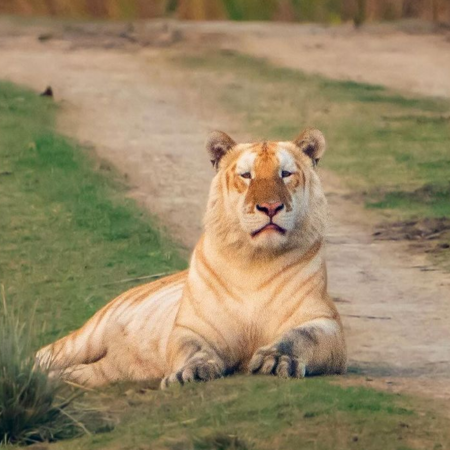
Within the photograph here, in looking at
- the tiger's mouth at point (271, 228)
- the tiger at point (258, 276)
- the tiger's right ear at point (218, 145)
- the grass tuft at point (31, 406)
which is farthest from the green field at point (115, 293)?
the tiger's right ear at point (218, 145)

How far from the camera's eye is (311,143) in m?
7.21

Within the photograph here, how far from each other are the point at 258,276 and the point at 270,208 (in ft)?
1.19

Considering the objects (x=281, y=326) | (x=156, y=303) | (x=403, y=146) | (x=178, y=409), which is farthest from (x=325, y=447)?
(x=403, y=146)

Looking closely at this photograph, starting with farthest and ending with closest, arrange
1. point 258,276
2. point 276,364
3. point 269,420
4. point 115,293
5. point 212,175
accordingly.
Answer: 1. point 212,175
2. point 115,293
3. point 258,276
4. point 276,364
5. point 269,420

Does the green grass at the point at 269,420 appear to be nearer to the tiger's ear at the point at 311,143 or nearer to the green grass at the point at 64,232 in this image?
the tiger's ear at the point at 311,143

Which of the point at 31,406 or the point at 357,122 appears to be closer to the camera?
the point at 31,406

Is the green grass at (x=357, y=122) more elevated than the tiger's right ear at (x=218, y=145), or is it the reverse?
the tiger's right ear at (x=218, y=145)

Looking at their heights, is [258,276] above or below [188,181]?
above

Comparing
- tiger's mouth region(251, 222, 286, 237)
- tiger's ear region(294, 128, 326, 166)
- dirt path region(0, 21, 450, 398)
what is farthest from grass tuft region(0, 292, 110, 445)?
tiger's ear region(294, 128, 326, 166)

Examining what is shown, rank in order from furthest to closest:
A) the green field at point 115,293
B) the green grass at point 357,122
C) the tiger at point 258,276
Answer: the green grass at point 357,122 → the tiger at point 258,276 → the green field at point 115,293

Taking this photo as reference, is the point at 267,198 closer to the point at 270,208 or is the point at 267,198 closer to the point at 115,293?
the point at 270,208

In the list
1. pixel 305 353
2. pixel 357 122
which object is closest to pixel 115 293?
pixel 305 353

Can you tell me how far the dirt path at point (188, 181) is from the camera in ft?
26.2

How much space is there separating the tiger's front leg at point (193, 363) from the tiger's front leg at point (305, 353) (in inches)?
6.4
